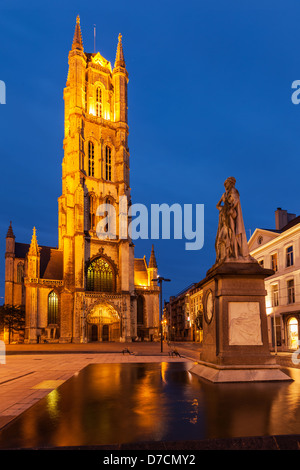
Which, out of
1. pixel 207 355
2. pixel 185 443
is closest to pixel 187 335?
pixel 207 355

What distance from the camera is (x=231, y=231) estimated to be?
9.92 metres

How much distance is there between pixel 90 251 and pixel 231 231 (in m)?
51.5

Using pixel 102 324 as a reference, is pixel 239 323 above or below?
above

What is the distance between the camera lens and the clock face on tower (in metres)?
10.0

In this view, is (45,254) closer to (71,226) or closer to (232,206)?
(71,226)

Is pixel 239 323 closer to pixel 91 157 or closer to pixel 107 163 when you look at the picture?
pixel 91 157

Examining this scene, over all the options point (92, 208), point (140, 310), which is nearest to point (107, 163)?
point (92, 208)

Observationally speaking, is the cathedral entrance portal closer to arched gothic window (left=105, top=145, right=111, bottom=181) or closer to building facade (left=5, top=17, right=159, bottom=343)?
building facade (left=5, top=17, right=159, bottom=343)

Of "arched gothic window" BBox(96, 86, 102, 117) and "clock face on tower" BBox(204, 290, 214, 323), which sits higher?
"arched gothic window" BBox(96, 86, 102, 117)

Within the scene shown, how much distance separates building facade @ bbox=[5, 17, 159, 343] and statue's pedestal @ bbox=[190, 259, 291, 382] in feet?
158

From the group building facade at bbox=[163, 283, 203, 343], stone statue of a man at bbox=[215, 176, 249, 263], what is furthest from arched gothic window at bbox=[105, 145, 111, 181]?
stone statue of a man at bbox=[215, 176, 249, 263]

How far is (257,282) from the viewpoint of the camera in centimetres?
941

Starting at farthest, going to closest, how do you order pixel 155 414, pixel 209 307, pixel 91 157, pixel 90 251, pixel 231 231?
1. pixel 91 157
2. pixel 90 251
3. pixel 209 307
4. pixel 231 231
5. pixel 155 414

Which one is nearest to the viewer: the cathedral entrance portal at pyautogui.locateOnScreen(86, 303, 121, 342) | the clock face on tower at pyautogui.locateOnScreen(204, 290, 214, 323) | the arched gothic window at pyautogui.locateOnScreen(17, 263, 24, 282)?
the clock face on tower at pyautogui.locateOnScreen(204, 290, 214, 323)
